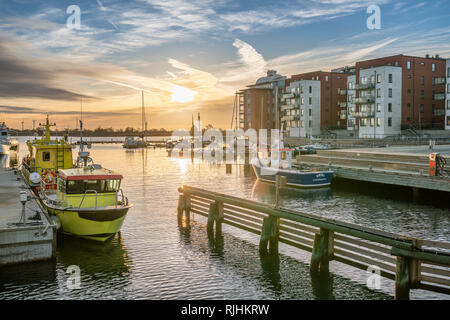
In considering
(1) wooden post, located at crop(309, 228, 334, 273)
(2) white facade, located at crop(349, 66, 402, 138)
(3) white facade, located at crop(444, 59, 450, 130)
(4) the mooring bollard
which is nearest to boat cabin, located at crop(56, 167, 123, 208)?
(4) the mooring bollard

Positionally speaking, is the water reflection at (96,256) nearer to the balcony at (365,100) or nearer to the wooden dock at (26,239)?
the wooden dock at (26,239)

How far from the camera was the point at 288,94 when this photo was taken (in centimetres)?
11812

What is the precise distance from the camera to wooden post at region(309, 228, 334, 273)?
15.6 m

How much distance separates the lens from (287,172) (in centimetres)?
4188

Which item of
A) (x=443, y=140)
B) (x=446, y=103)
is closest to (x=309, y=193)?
(x=443, y=140)

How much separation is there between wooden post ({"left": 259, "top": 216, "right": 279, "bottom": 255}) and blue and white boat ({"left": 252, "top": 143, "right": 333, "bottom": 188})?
22699 millimetres

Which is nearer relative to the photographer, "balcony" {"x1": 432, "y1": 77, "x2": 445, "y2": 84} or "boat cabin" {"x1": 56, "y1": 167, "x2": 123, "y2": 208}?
"boat cabin" {"x1": 56, "y1": 167, "x2": 123, "y2": 208}

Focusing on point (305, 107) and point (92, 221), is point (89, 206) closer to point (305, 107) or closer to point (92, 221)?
point (92, 221)

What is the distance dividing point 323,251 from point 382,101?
77.9 m

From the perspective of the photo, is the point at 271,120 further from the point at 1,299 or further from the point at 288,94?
the point at 1,299

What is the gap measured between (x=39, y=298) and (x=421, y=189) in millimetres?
32410

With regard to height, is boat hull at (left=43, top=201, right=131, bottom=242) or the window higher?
the window

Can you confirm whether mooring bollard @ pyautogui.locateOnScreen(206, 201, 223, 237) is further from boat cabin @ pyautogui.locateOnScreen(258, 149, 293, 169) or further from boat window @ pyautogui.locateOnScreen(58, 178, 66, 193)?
boat cabin @ pyautogui.locateOnScreen(258, 149, 293, 169)

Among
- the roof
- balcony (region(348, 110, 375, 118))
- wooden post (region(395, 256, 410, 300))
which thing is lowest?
wooden post (region(395, 256, 410, 300))
